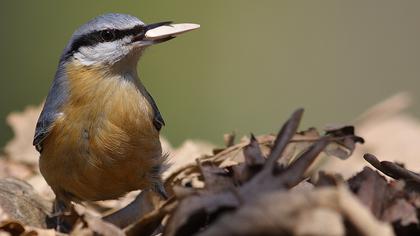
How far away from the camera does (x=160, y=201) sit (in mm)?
3553

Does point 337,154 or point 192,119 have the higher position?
point 337,154

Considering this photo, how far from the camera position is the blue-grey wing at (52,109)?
223 inches

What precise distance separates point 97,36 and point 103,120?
743 mm

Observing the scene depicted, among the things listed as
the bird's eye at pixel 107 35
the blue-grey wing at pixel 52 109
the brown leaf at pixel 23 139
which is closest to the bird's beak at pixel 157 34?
the bird's eye at pixel 107 35

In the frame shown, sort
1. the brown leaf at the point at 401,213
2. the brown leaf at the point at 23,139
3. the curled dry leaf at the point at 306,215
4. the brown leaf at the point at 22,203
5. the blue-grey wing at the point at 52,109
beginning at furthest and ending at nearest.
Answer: the brown leaf at the point at 23,139
the blue-grey wing at the point at 52,109
the brown leaf at the point at 22,203
the brown leaf at the point at 401,213
the curled dry leaf at the point at 306,215

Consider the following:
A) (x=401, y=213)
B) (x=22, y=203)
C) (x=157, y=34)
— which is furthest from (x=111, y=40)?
(x=401, y=213)

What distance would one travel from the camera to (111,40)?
5.76 meters

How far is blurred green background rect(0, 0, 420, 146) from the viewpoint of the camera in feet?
34.9

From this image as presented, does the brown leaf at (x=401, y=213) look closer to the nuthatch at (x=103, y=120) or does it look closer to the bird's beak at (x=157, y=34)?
the nuthatch at (x=103, y=120)

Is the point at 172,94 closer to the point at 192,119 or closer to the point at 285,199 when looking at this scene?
the point at 192,119

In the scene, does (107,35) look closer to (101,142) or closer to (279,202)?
(101,142)

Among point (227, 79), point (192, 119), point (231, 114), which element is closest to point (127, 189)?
point (192, 119)

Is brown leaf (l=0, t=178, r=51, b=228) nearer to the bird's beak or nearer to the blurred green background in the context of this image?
the bird's beak

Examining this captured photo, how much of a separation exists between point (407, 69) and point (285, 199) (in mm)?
9436
